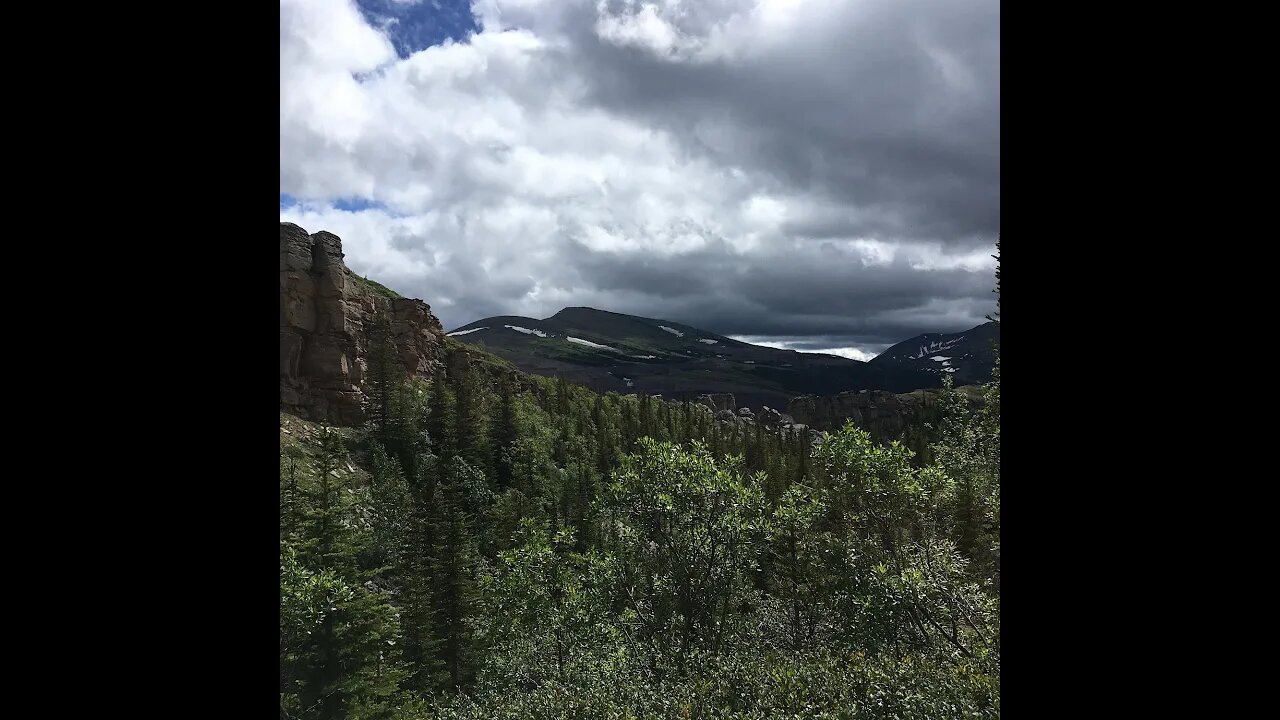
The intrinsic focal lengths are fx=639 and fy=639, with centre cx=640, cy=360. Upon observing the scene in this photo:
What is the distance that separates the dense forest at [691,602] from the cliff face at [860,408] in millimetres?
93087

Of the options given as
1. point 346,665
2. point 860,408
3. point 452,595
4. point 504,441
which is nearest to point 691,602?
point 346,665

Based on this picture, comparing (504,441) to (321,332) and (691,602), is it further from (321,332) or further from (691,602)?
(691,602)

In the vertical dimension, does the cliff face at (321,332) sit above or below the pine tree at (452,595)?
above

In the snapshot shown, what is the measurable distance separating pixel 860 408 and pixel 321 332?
114 meters

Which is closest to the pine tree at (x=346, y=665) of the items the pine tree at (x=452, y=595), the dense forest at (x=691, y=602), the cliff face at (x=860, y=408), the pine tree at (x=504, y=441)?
the dense forest at (x=691, y=602)

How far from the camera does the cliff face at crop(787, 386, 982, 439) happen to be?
395 ft

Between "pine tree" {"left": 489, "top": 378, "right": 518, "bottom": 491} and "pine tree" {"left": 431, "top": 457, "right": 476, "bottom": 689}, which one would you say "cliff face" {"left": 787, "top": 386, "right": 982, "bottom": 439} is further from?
"pine tree" {"left": 431, "top": 457, "right": 476, "bottom": 689}

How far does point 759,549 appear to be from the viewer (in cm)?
1702

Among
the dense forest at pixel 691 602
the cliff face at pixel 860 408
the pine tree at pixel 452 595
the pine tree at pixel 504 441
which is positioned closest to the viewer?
the dense forest at pixel 691 602

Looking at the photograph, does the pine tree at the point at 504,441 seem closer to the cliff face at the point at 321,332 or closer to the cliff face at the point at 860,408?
the cliff face at the point at 321,332

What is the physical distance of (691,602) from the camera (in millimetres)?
16938

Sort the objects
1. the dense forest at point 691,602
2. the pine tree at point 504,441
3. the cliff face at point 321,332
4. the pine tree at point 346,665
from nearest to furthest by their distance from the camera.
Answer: the dense forest at point 691,602 → the pine tree at point 346,665 → the pine tree at point 504,441 → the cliff face at point 321,332

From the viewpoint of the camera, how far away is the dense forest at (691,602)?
1140 cm
